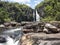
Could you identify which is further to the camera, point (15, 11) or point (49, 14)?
point (15, 11)

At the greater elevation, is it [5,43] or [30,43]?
[30,43]

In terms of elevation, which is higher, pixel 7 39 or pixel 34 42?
pixel 34 42

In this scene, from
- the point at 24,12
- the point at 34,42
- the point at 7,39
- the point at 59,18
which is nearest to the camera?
the point at 34,42

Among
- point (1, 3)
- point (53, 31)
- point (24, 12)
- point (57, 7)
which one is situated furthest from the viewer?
point (24, 12)

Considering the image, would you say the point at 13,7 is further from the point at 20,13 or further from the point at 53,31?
the point at 53,31

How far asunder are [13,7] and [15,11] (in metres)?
2.51

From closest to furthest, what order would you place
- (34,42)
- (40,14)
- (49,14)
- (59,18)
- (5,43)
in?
1. (34,42)
2. (5,43)
3. (59,18)
4. (49,14)
5. (40,14)

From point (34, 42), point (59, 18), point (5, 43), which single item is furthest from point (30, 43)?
point (59, 18)

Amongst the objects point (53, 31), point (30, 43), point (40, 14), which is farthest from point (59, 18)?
point (40, 14)

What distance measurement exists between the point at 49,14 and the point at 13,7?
5368 cm

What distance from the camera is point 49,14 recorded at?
194 feet

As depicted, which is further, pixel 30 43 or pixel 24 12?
pixel 24 12

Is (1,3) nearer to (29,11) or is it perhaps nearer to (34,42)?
(29,11)

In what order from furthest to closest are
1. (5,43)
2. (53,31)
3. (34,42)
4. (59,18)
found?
(59,18)
(5,43)
(53,31)
(34,42)
